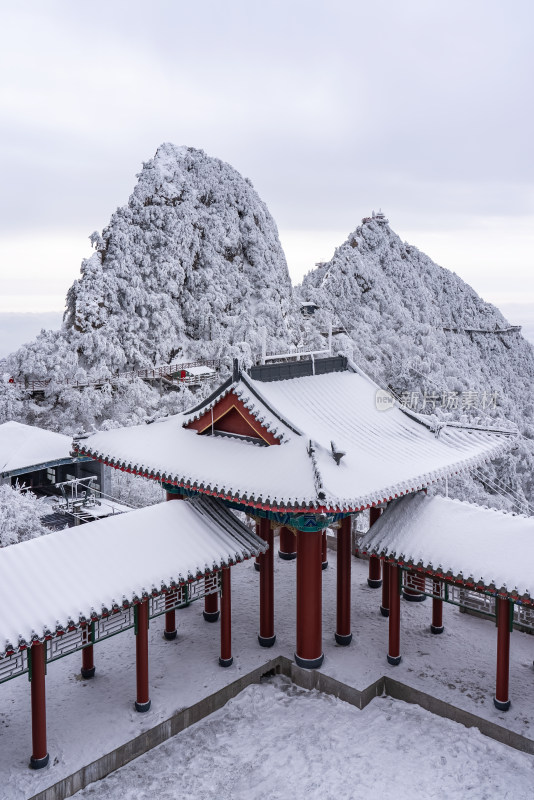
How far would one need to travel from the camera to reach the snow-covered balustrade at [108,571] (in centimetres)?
1043

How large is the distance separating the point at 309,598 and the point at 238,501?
2588 mm

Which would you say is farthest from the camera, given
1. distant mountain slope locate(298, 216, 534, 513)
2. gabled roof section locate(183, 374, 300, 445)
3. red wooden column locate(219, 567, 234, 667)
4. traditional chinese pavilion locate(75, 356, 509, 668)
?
distant mountain slope locate(298, 216, 534, 513)

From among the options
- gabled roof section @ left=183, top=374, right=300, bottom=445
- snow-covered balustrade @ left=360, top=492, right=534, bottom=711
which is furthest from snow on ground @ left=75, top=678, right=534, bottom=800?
gabled roof section @ left=183, top=374, right=300, bottom=445

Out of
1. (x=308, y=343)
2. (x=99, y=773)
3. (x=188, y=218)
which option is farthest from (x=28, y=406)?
(x=99, y=773)

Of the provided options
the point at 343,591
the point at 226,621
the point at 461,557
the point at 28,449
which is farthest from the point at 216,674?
the point at 28,449

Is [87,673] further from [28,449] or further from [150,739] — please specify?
[28,449]

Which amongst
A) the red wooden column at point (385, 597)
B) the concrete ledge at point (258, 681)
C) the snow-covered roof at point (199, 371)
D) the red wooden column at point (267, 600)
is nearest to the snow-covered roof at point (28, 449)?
the red wooden column at point (267, 600)

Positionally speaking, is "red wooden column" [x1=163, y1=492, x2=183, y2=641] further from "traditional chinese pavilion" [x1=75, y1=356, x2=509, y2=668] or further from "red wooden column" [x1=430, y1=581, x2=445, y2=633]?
"red wooden column" [x1=430, y1=581, x2=445, y2=633]

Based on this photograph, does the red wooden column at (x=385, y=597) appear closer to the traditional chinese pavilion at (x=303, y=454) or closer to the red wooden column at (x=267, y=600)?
the traditional chinese pavilion at (x=303, y=454)

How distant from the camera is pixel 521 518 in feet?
43.6

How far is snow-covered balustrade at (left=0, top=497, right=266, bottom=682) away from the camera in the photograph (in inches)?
411

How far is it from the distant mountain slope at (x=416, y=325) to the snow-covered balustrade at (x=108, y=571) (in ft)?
176

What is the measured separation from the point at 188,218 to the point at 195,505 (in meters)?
57.3

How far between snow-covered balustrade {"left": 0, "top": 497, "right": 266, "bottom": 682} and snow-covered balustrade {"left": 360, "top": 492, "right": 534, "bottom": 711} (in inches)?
115
